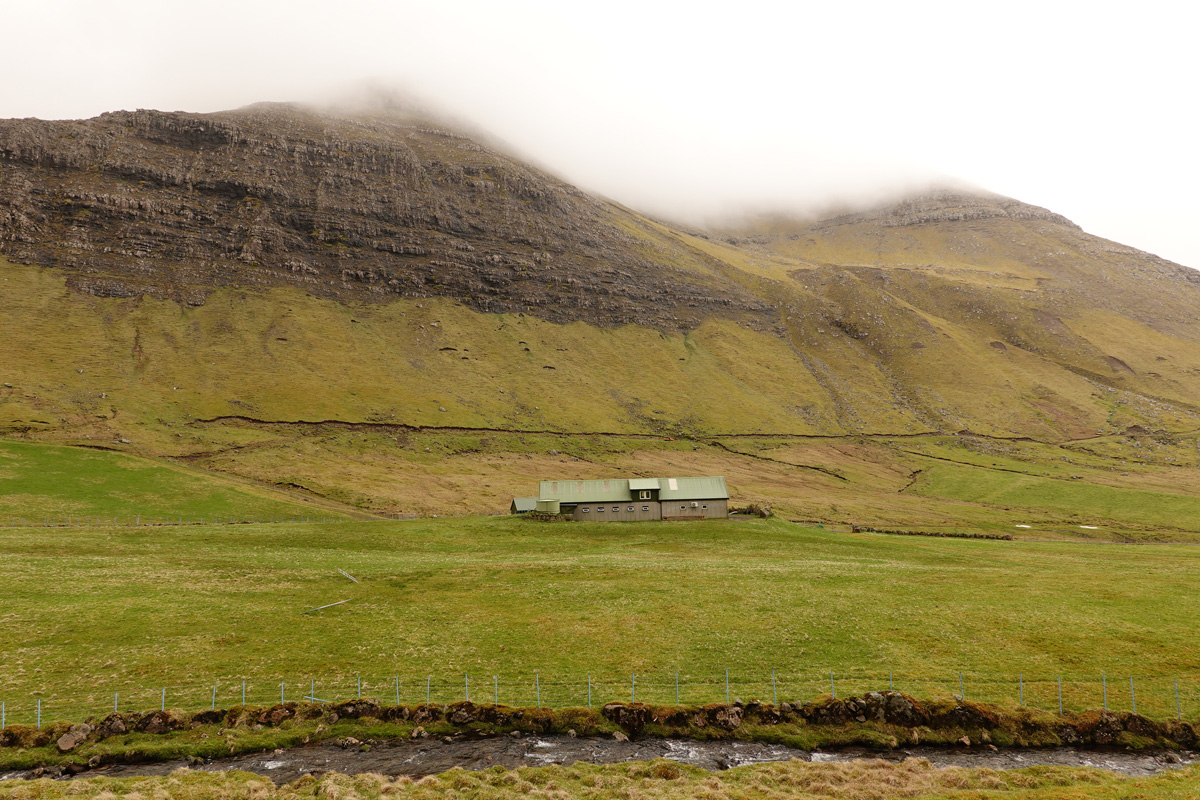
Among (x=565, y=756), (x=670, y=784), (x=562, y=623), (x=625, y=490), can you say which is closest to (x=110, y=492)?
(x=625, y=490)

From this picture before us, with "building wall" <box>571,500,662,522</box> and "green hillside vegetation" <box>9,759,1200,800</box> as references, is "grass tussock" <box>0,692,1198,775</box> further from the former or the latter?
"building wall" <box>571,500,662,522</box>

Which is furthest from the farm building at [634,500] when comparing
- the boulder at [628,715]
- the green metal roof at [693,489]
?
the boulder at [628,715]

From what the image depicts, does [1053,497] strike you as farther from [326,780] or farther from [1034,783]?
[326,780]

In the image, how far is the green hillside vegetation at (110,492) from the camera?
8188cm

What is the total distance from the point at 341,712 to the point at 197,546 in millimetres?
45202

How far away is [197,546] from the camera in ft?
217

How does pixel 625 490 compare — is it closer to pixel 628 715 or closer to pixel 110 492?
pixel 628 715

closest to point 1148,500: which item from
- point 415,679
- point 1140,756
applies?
point 1140,756

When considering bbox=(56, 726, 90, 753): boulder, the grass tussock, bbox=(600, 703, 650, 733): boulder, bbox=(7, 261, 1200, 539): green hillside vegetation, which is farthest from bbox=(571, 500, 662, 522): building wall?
bbox=(56, 726, 90, 753): boulder

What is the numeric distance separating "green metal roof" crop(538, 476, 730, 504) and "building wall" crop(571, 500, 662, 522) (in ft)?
2.69

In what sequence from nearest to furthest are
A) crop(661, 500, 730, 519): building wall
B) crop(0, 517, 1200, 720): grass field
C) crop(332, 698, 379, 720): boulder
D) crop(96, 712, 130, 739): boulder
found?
1. crop(96, 712, 130, 739): boulder
2. crop(332, 698, 379, 720): boulder
3. crop(0, 517, 1200, 720): grass field
4. crop(661, 500, 730, 519): building wall

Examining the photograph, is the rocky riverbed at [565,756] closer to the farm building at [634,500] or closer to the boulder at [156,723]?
the boulder at [156,723]

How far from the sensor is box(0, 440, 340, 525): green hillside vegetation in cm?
8188

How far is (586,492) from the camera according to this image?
302 ft
